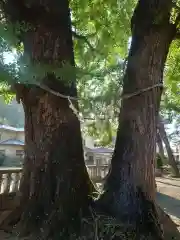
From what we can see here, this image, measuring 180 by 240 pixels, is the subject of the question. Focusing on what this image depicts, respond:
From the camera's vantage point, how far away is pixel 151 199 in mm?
3449

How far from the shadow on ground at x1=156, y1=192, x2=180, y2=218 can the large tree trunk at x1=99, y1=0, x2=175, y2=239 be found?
10.9 ft

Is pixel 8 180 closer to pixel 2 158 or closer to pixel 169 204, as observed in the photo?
pixel 169 204

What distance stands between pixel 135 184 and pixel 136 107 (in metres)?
1.02

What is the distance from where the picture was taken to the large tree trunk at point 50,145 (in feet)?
11.0

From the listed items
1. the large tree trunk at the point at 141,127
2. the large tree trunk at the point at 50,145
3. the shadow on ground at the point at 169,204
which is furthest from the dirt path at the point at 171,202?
the large tree trunk at the point at 50,145

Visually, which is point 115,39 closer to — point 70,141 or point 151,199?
point 70,141

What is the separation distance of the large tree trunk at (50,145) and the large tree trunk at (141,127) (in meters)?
0.48

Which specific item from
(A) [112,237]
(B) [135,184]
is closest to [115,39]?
(B) [135,184]

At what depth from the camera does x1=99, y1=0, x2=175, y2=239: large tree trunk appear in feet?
10.9

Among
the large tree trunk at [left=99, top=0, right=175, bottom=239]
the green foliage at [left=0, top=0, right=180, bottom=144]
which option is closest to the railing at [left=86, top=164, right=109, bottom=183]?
the green foliage at [left=0, top=0, right=180, bottom=144]

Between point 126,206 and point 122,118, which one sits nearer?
point 126,206

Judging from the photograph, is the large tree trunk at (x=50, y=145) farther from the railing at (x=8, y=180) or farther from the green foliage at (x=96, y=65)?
the railing at (x=8, y=180)

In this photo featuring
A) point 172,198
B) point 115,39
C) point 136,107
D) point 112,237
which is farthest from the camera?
point 172,198

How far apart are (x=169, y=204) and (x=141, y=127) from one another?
4.99 m
